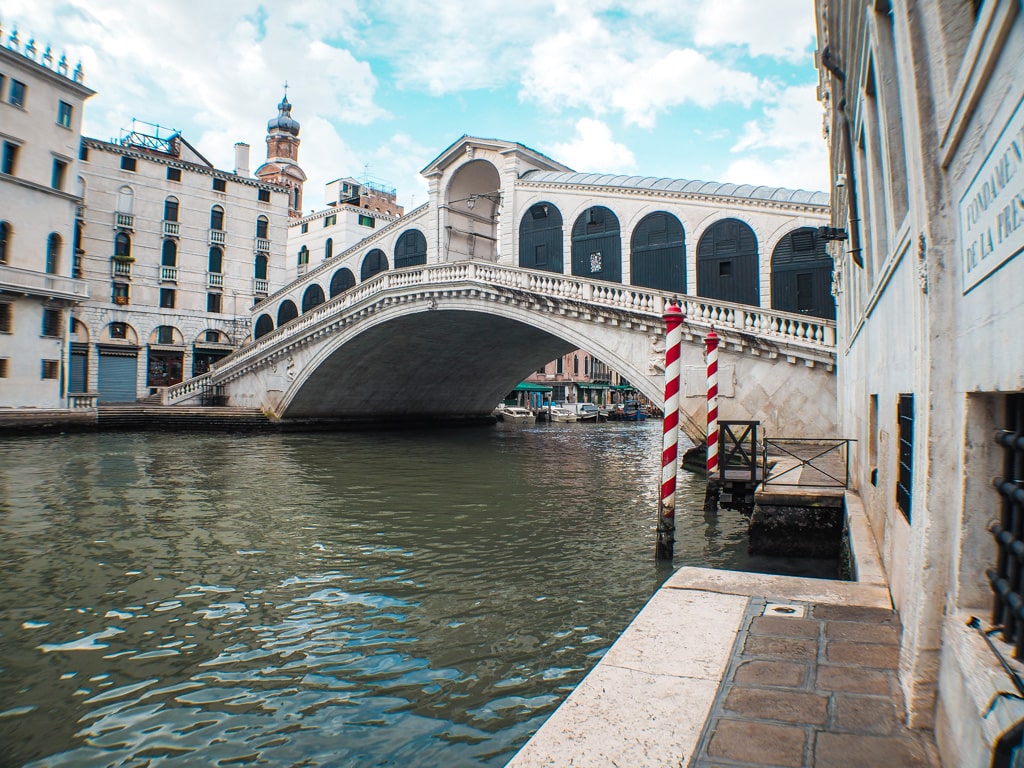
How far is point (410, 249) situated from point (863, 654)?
75.4 feet

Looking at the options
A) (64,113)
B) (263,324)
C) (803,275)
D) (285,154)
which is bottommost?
(803,275)

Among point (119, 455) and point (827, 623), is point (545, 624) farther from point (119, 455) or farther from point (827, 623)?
point (119, 455)

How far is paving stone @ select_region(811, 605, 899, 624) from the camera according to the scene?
281 centimetres

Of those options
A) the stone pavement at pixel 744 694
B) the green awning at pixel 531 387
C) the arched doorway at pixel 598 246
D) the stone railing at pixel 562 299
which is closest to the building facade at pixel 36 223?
→ the stone railing at pixel 562 299

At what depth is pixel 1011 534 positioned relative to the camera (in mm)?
1616

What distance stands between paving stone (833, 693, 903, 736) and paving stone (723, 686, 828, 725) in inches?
1.7

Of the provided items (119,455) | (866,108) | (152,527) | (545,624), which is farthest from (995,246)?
(119,455)

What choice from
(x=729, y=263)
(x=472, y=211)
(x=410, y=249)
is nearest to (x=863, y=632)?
(x=729, y=263)

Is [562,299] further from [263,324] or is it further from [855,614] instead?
[263,324]

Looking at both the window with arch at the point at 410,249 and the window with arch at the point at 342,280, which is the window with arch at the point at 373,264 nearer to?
the window with arch at the point at 342,280

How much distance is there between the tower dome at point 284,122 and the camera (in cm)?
4878

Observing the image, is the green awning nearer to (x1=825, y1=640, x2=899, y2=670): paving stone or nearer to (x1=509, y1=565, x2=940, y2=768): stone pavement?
(x1=509, y1=565, x2=940, y2=768): stone pavement

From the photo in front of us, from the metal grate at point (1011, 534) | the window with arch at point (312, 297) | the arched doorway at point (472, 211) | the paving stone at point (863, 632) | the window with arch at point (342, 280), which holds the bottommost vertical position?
the paving stone at point (863, 632)

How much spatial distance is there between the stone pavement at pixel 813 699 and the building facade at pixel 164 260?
28.3 metres
